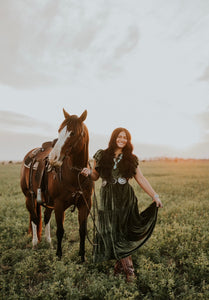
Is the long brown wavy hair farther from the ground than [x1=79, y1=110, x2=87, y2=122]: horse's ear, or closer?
closer

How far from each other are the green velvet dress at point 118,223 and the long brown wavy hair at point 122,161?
90 millimetres

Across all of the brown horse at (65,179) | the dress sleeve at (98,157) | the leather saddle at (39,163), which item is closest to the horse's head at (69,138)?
the brown horse at (65,179)

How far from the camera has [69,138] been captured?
3.40m

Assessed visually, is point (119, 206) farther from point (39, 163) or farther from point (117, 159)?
point (39, 163)

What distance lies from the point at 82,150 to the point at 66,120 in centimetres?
61

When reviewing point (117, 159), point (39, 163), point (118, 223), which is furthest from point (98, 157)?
point (39, 163)

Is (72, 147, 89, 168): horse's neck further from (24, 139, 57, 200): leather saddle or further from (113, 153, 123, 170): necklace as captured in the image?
(24, 139, 57, 200): leather saddle

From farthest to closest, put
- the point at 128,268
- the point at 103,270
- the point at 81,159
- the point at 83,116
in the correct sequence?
the point at 103,270 < the point at 81,159 < the point at 128,268 < the point at 83,116

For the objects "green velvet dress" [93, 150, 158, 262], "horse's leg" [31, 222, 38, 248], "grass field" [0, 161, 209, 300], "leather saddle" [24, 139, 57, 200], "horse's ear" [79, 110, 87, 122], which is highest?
"horse's ear" [79, 110, 87, 122]

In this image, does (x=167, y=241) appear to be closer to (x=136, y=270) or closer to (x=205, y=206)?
(x=136, y=270)

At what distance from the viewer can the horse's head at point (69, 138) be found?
10.9 feet

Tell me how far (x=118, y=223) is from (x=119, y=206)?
31cm

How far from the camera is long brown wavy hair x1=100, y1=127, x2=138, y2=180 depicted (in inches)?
142

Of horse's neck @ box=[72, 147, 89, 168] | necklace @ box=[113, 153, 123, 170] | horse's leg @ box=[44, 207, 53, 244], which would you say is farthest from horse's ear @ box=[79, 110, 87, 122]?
horse's leg @ box=[44, 207, 53, 244]
